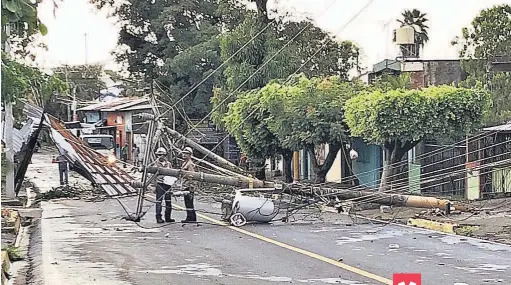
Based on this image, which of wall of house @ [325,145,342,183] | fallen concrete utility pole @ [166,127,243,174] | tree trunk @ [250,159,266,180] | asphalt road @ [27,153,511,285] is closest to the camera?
asphalt road @ [27,153,511,285]

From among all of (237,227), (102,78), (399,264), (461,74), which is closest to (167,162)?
(237,227)

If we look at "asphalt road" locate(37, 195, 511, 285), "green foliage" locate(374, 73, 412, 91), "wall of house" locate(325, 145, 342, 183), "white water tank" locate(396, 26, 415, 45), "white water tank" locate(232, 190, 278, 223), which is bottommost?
"asphalt road" locate(37, 195, 511, 285)

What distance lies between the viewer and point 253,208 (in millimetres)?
18641

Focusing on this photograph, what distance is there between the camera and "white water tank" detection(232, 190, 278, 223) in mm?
18609

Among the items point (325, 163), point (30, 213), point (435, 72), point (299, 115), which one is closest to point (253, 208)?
point (30, 213)

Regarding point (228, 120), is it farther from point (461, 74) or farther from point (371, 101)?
point (461, 74)

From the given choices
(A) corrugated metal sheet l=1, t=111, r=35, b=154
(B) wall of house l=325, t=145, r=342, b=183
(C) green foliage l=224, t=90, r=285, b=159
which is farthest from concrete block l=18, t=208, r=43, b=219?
(B) wall of house l=325, t=145, r=342, b=183

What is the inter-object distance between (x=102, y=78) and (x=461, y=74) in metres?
57.7

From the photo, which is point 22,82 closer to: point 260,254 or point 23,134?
point 260,254

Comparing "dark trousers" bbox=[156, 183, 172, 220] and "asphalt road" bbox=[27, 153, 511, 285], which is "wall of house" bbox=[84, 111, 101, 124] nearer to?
"asphalt road" bbox=[27, 153, 511, 285]

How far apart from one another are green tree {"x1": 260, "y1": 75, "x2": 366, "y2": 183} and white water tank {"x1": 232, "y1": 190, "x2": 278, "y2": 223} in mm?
7838

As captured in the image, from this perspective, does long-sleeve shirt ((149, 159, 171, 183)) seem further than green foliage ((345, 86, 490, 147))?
No

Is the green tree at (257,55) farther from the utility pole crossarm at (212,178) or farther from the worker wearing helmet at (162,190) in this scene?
the worker wearing helmet at (162,190)

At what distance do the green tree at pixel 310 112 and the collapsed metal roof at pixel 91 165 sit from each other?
5453 mm
